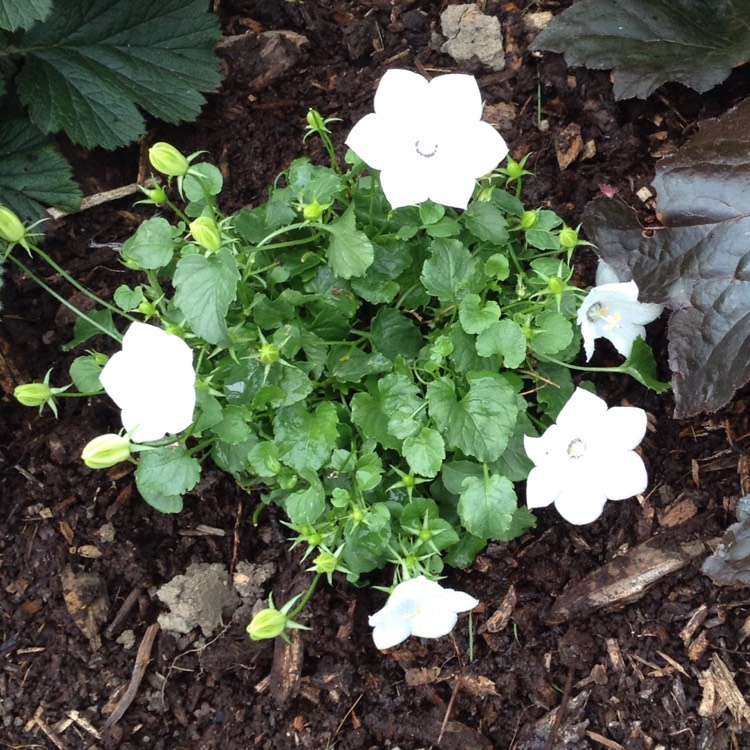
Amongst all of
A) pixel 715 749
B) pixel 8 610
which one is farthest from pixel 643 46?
pixel 8 610

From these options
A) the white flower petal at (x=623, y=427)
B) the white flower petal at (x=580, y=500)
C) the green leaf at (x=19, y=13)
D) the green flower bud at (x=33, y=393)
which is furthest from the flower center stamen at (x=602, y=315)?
the green leaf at (x=19, y=13)

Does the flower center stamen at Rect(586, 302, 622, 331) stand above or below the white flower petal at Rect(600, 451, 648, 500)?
above

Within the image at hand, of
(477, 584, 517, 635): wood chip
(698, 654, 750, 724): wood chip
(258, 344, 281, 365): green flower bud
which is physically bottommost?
(698, 654, 750, 724): wood chip

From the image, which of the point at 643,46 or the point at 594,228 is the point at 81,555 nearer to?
the point at 594,228

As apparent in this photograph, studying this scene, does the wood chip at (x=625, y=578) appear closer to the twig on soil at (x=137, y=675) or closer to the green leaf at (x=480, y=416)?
the green leaf at (x=480, y=416)

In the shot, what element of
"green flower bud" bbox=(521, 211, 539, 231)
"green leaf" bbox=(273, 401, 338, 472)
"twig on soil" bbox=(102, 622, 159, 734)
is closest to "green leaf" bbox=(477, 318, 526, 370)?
"green flower bud" bbox=(521, 211, 539, 231)

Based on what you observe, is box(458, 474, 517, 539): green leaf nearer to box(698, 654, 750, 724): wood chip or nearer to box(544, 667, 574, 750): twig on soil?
box(544, 667, 574, 750): twig on soil

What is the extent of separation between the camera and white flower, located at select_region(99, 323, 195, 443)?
1480 millimetres

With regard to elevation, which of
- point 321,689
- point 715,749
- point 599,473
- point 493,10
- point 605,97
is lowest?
point 715,749

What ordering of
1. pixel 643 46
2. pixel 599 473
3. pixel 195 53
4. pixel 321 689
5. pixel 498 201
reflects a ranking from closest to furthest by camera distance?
pixel 599 473
pixel 498 201
pixel 321 689
pixel 643 46
pixel 195 53

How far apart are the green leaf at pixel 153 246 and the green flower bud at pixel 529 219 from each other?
0.74 metres

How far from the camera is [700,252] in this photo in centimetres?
186

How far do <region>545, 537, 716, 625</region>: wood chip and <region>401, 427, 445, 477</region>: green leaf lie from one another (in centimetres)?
58

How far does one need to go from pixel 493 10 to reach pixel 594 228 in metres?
0.81
